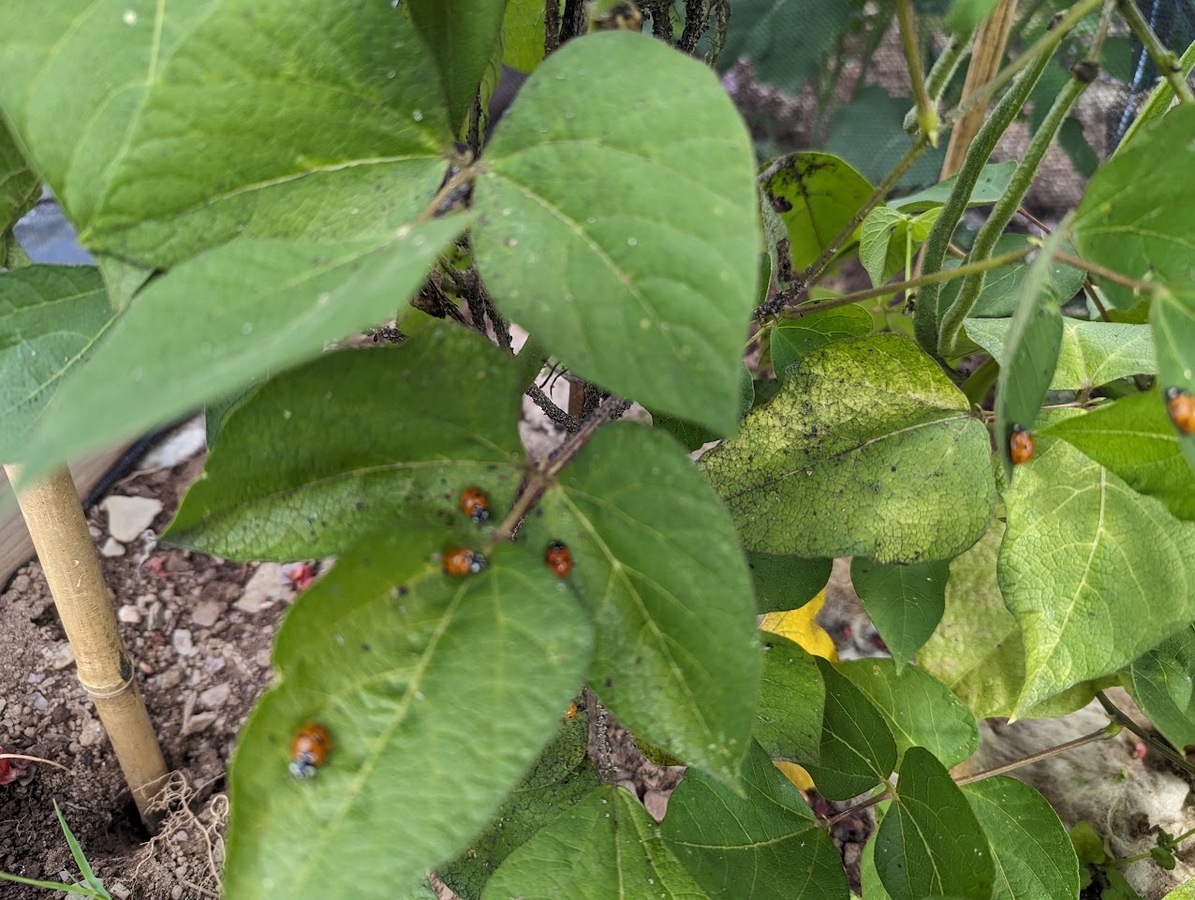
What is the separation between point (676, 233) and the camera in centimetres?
30

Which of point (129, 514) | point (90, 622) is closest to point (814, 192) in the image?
point (90, 622)

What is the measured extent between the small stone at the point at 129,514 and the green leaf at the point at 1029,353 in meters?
1.16

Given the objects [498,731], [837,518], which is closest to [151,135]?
[498,731]

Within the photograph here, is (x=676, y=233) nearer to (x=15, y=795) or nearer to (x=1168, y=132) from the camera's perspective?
(x=1168, y=132)

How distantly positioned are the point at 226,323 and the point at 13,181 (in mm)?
288

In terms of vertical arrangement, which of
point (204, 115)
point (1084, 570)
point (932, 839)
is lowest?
point (932, 839)

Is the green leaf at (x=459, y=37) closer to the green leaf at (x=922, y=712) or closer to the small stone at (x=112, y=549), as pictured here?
the green leaf at (x=922, y=712)

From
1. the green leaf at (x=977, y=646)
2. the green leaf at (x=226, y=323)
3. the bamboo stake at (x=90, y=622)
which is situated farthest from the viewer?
the green leaf at (x=977, y=646)

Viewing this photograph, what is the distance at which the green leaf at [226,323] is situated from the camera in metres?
0.23

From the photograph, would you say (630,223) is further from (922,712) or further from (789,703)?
(922,712)

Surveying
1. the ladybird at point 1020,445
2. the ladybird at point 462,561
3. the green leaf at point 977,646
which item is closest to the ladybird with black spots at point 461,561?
the ladybird at point 462,561

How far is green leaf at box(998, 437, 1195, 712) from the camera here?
489 mm

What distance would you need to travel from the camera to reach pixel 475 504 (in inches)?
14.5

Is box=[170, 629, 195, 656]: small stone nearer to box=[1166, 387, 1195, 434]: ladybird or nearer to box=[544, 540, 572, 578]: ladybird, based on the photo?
box=[544, 540, 572, 578]: ladybird
